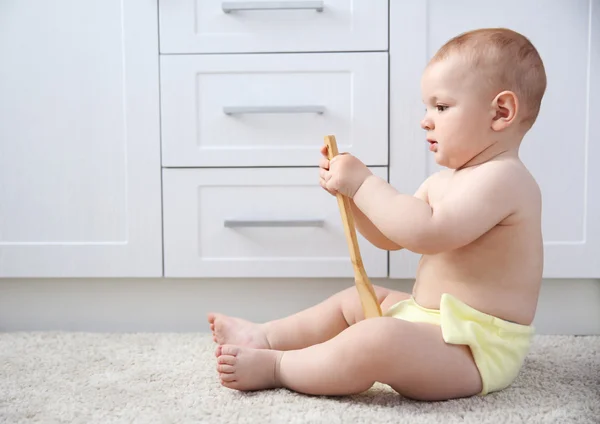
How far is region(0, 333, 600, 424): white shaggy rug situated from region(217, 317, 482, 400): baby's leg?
0.06ft

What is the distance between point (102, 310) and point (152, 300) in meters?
0.10

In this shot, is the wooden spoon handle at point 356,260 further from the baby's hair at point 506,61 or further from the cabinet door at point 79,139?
the cabinet door at point 79,139

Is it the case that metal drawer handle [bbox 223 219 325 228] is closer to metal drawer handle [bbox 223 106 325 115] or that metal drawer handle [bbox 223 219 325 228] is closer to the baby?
metal drawer handle [bbox 223 106 325 115]

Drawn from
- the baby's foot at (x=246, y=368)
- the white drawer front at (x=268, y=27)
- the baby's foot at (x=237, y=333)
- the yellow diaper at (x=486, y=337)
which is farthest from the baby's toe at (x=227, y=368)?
the white drawer front at (x=268, y=27)

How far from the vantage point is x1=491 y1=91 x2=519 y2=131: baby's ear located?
3.00ft

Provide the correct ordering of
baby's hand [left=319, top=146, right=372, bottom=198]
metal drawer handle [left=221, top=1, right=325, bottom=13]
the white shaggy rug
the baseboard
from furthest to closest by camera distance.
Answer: the baseboard < metal drawer handle [left=221, top=1, right=325, bottom=13] < baby's hand [left=319, top=146, right=372, bottom=198] < the white shaggy rug

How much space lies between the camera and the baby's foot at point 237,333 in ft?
3.55

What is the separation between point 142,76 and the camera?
1.33 metres

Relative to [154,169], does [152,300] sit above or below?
below

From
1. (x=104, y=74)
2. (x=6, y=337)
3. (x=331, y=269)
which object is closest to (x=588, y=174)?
(x=331, y=269)

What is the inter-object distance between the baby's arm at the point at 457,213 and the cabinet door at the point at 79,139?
23.0 inches

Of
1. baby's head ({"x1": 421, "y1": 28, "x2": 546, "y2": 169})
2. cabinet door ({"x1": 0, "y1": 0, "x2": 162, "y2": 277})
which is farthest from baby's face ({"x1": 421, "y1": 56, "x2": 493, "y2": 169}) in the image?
cabinet door ({"x1": 0, "y1": 0, "x2": 162, "y2": 277})

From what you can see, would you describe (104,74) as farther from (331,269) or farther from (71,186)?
(331,269)

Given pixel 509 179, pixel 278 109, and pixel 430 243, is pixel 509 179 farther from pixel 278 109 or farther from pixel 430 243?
pixel 278 109
